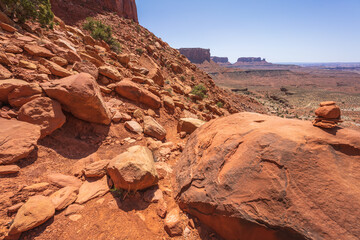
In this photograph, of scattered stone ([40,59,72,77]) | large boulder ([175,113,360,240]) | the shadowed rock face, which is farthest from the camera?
the shadowed rock face

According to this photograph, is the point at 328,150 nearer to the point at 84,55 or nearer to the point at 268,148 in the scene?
the point at 268,148

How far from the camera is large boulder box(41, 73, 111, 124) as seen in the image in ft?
12.6

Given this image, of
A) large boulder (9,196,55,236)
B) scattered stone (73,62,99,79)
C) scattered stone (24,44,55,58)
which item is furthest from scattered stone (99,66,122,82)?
large boulder (9,196,55,236)

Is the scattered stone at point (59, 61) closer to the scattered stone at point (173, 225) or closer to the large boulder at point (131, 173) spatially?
the large boulder at point (131, 173)

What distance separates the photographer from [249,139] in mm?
2928

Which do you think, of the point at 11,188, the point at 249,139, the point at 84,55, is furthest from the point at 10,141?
the point at 84,55

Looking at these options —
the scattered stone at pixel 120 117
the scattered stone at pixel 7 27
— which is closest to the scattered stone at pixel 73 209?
the scattered stone at pixel 120 117

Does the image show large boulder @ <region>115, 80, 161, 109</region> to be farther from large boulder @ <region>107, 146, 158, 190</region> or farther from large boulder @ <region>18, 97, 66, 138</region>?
large boulder @ <region>107, 146, 158, 190</region>

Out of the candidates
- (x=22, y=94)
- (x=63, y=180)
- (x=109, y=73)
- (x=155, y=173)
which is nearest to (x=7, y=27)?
(x=109, y=73)

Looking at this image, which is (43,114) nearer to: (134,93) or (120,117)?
(120,117)

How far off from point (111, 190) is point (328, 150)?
150 inches

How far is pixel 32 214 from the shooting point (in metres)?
2.18

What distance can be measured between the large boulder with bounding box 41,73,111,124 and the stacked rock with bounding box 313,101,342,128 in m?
5.10

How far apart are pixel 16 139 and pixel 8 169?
0.60 m
